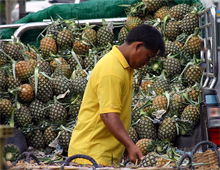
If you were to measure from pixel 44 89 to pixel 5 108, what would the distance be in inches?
22.1

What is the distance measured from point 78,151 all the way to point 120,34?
2.74 m

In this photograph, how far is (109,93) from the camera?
2.02m

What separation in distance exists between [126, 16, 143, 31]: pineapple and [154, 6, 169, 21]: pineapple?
0.95ft

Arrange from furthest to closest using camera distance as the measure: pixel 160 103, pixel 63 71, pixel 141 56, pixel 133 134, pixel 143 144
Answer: pixel 63 71, pixel 160 103, pixel 133 134, pixel 143 144, pixel 141 56

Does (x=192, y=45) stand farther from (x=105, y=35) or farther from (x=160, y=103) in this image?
(x=105, y=35)

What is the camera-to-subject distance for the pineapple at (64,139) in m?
3.76

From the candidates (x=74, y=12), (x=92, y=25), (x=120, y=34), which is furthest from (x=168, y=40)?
(x=74, y=12)

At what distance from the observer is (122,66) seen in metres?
2.18

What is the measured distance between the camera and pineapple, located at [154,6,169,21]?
467 cm

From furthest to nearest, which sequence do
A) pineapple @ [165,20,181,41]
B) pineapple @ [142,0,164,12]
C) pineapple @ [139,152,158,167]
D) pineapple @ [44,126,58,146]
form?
pineapple @ [142,0,164,12] → pineapple @ [165,20,181,41] → pineapple @ [44,126,58,146] → pineapple @ [139,152,158,167]

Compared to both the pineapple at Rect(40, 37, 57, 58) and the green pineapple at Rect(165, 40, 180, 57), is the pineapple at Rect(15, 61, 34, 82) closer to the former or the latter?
the pineapple at Rect(40, 37, 57, 58)

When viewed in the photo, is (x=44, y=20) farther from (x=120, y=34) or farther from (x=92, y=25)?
(x=120, y=34)

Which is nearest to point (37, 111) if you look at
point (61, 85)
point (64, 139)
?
point (61, 85)

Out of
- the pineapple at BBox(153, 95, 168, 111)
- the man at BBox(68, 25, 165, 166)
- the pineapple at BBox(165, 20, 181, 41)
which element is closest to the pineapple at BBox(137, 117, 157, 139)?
the pineapple at BBox(153, 95, 168, 111)
